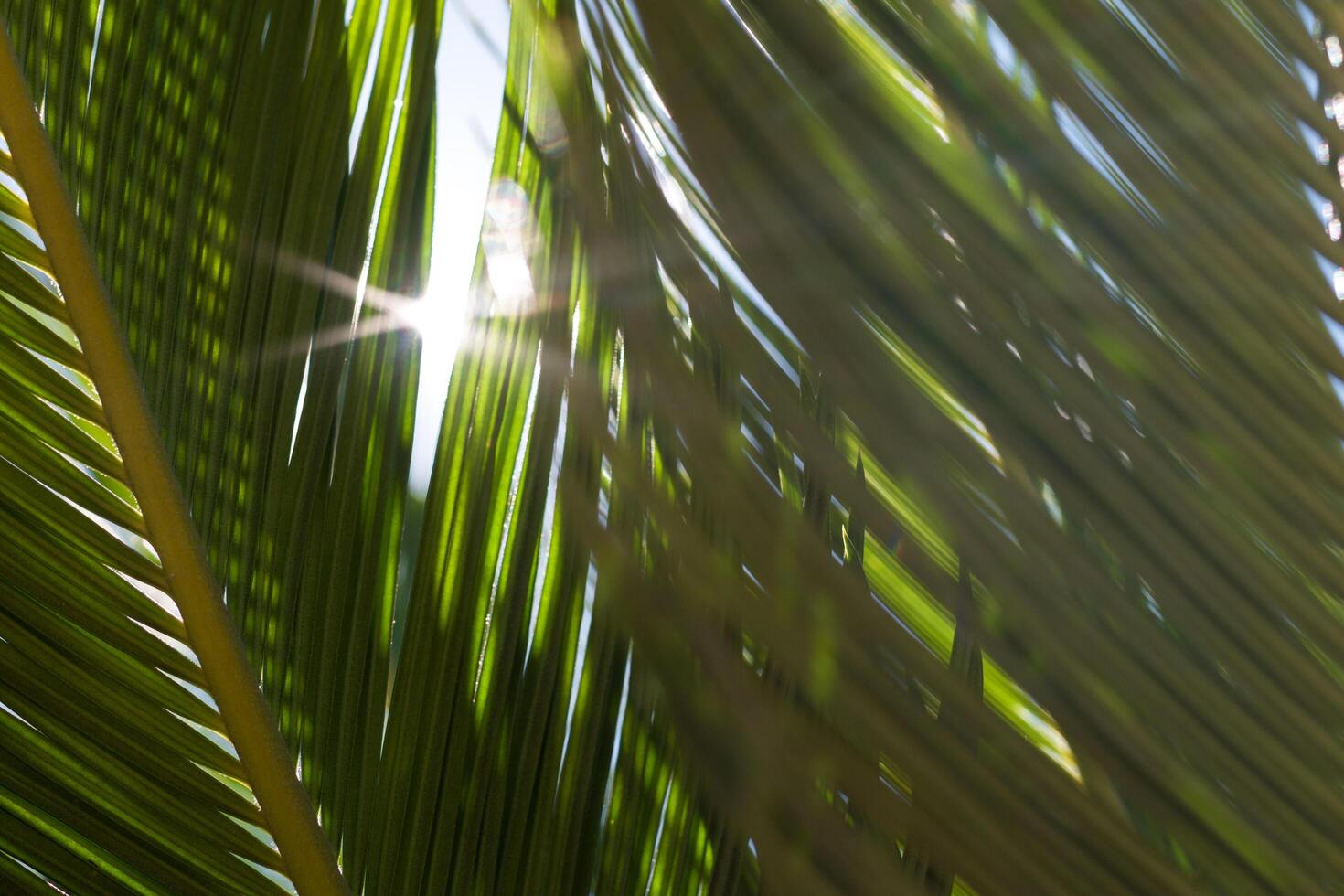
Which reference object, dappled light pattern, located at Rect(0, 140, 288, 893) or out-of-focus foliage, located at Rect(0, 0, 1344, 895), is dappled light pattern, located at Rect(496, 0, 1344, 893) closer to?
out-of-focus foliage, located at Rect(0, 0, 1344, 895)

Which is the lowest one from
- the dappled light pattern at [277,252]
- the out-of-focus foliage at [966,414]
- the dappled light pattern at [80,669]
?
the dappled light pattern at [80,669]

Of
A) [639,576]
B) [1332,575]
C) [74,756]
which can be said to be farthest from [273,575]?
[1332,575]

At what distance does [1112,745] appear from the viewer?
385 mm

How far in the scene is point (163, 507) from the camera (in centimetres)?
73

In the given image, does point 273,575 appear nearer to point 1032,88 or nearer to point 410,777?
point 410,777

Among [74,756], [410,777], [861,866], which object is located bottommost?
[74,756]

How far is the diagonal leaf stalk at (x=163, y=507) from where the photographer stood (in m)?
0.70

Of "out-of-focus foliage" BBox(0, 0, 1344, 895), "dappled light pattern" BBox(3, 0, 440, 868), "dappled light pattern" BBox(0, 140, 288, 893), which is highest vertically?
"out-of-focus foliage" BBox(0, 0, 1344, 895)

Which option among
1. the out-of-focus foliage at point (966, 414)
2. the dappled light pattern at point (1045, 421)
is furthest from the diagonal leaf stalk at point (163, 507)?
the dappled light pattern at point (1045, 421)

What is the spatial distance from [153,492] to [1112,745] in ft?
1.97

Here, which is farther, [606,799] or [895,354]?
[606,799]

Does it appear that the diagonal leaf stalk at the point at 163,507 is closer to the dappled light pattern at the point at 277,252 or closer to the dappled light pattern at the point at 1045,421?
the dappled light pattern at the point at 277,252

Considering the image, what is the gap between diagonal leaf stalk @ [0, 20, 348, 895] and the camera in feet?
2.30

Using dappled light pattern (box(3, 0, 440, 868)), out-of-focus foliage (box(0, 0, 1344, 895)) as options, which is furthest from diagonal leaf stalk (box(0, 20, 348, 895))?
out-of-focus foliage (box(0, 0, 1344, 895))
